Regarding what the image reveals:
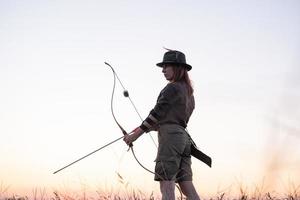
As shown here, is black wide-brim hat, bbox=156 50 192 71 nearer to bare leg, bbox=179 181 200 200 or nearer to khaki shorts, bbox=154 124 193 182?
khaki shorts, bbox=154 124 193 182

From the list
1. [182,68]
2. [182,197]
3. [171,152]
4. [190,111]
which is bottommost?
[182,197]

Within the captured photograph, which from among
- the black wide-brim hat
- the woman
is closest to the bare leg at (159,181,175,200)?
the woman

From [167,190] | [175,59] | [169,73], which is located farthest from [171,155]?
[175,59]

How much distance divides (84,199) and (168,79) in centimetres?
204

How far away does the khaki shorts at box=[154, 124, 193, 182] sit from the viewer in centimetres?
828

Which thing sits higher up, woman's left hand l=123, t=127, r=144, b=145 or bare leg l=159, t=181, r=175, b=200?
woman's left hand l=123, t=127, r=144, b=145

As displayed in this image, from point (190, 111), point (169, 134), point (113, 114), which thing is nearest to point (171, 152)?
point (169, 134)

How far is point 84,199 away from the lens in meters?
8.78

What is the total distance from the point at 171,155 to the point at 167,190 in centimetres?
47

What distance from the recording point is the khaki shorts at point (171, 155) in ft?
27.2

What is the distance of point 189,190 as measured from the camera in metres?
8.41

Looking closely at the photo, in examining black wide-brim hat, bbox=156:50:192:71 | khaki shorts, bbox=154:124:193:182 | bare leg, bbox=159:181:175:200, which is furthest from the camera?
black wide-brim hat, bbox=156:50:192:71

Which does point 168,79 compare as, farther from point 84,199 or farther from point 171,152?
point 84,199

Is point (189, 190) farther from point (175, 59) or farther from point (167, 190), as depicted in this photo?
point (175, 59)
